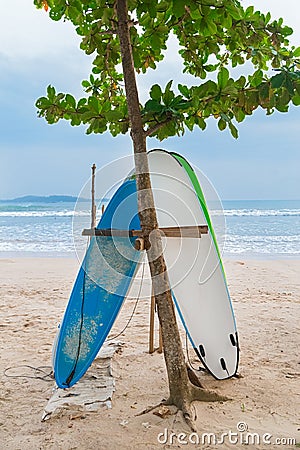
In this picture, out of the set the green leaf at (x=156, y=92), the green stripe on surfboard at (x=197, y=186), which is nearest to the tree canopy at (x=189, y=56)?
the green leaf at (x=156, y=92)

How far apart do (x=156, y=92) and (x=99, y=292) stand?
123 cm

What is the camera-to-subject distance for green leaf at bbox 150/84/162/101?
222 cm

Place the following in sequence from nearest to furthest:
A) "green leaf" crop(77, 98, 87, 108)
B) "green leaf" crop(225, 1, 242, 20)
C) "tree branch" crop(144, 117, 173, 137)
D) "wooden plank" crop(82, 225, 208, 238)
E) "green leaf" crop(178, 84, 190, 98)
Result: "green leaf" crop(225, 1, 242, 20), "green leaf" crop(178, 84, 190, 98), "tree branch" crop(144, 117, 173, 137), "green leaf" crop(77, 98, 87, 108), "wooden plank" crop(82, 225, 208, 238)

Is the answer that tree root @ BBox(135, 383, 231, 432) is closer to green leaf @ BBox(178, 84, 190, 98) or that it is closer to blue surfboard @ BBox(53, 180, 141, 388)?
blue surfboard @ BBox(53, 180, 141, 388)

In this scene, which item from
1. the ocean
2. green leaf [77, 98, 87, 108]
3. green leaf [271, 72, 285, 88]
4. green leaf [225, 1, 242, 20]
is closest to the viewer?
green leaf [271, 72, 285, 88]

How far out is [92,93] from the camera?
322cm

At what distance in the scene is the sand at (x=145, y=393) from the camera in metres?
2.12

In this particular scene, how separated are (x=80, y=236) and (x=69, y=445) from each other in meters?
1.13

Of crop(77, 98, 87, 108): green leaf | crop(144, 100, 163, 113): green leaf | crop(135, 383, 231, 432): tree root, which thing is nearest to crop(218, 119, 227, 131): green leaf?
crop(144, 100, 163, 113): green leaf

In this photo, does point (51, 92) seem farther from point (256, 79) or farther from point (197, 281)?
point (197, 281)

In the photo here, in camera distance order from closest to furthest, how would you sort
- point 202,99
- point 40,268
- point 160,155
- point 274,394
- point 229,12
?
point 229,12
point 202,99
point 274,394
point 160,155
point 40,268

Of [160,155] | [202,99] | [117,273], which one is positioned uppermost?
[202,99]

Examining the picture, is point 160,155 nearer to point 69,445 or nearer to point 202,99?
point 202,99

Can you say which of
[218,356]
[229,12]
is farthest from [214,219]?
[229,12]
